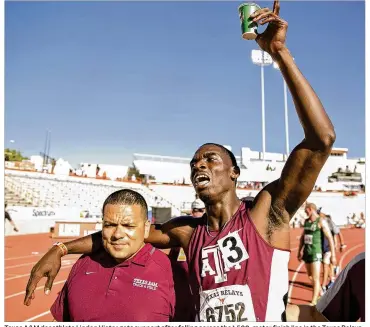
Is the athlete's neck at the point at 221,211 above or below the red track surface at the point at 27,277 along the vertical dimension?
above

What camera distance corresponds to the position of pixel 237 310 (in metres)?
1.90

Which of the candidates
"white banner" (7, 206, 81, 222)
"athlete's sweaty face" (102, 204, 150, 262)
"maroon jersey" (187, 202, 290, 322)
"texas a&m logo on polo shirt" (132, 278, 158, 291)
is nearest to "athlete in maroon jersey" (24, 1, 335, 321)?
"maroon jersey" (187, 202, 290, 322)

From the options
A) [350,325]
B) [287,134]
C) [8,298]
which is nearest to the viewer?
[350,325]

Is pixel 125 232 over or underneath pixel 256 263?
over

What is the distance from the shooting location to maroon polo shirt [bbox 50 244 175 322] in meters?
1.97

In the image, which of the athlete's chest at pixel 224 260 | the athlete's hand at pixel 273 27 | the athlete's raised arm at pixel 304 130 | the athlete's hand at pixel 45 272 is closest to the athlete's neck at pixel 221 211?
the athlete's chest at pixel 224 260

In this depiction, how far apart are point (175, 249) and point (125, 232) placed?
690 mm

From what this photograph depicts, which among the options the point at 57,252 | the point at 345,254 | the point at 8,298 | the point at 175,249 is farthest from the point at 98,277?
the point at 345,254

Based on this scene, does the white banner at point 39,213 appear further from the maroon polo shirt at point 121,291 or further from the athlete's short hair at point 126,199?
the athlete's short hair at point 126,199

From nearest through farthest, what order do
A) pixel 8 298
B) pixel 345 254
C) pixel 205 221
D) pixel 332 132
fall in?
pixel 332 132, pixel 205 221, pixel 8 298, pixel 345 254

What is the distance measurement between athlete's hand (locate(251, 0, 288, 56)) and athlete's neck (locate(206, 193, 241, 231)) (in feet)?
3.09

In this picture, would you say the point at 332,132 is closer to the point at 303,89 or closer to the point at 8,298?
the point at 303,89

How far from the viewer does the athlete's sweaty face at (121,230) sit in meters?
2.08

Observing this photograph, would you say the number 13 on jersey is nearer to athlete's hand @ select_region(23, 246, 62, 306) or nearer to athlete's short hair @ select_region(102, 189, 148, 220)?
athlete's short hair @ select_region(102, 189, 148, 220)
